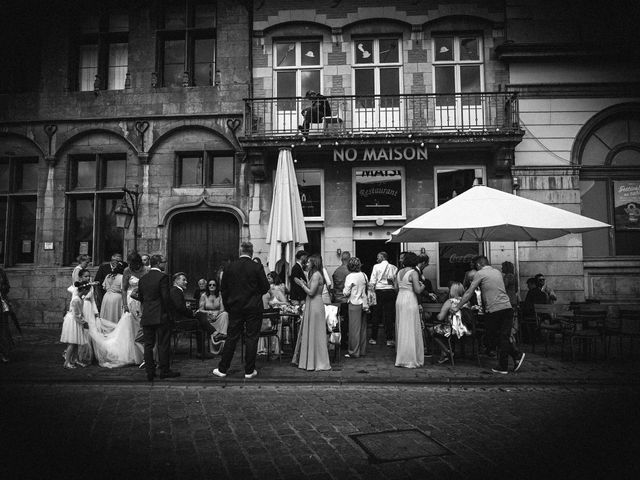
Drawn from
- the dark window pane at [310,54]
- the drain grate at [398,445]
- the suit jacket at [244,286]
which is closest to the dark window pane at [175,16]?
the dark window pane at [310,54]

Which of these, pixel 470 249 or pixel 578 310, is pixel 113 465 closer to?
pixel 578 310

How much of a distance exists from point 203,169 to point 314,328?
25.8ft

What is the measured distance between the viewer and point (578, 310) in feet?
27.2

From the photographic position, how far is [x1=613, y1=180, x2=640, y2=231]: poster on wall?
12.6 m

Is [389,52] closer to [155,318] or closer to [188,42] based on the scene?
[188,42]

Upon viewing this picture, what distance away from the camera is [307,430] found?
453 cm

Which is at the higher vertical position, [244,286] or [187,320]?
[244,286]

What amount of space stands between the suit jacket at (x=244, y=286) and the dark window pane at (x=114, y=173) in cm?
863

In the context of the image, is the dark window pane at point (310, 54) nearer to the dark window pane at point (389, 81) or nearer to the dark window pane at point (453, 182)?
Result: the dark window pane at point (389, 81)

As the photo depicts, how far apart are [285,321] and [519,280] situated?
24.3ft

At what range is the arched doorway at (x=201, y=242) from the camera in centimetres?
1308

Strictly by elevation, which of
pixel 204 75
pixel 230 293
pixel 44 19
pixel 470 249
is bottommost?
pixel 230 293

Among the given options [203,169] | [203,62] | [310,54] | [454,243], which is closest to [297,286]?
[454,243]

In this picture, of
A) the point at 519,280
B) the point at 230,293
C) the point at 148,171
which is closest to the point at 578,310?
the point at 519,280
